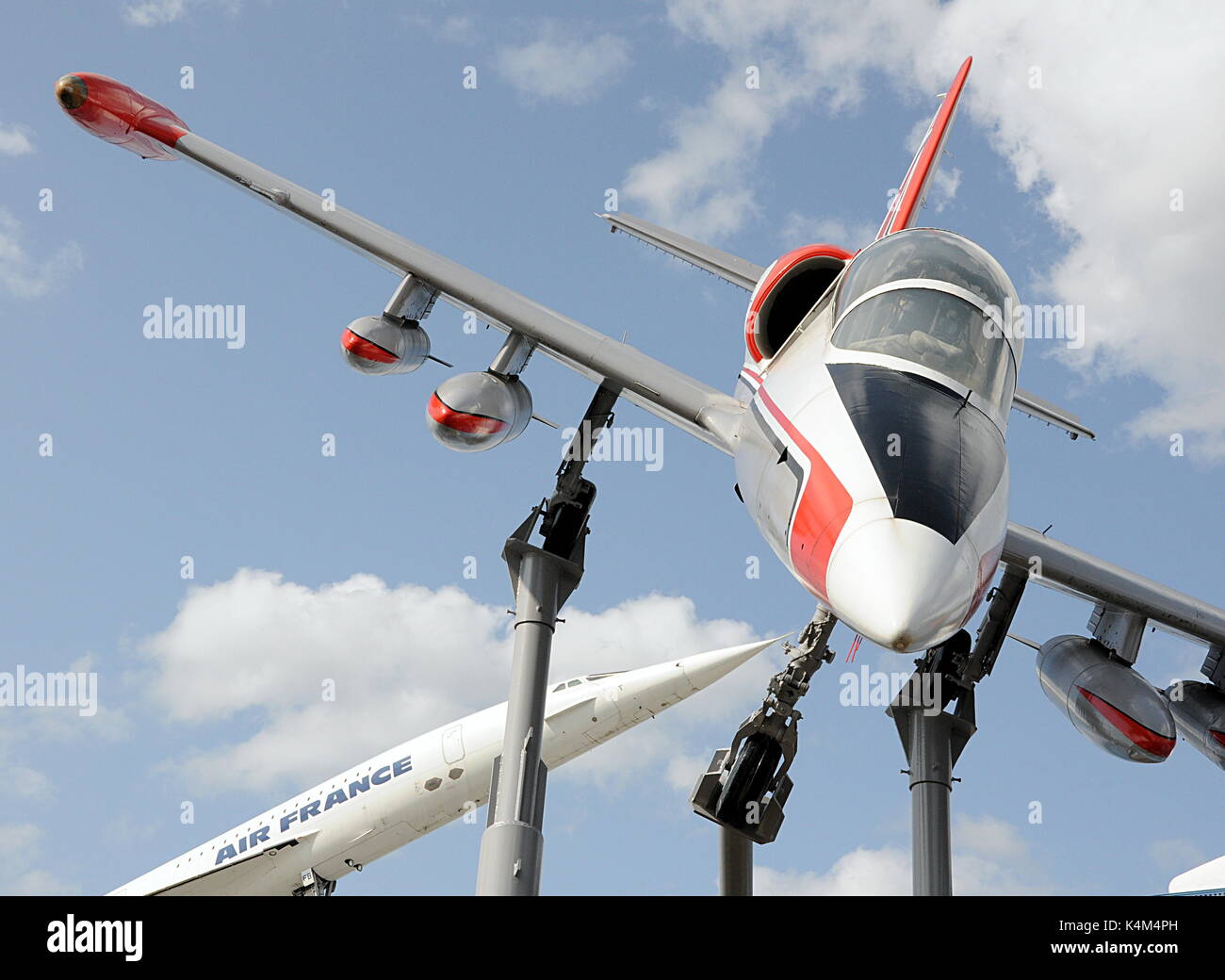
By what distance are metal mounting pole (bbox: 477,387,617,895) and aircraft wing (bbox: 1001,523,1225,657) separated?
4.38 m

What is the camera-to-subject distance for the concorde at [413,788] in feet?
97.5

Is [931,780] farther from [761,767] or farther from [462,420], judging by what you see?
[462,420]

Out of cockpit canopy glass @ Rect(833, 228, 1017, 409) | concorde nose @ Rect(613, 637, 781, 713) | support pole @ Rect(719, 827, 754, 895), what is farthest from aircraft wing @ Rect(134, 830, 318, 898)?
cockpit canopy glass @ Rect(833, 228, 1017, 409)

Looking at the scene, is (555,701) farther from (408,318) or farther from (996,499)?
(996,499)

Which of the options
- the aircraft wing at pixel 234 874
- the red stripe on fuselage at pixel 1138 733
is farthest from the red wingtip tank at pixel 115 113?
the aircraft wing at pixel 234 874

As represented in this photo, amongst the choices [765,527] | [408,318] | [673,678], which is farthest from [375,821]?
[765,527]

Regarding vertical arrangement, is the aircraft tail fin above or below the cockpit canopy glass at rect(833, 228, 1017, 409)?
above

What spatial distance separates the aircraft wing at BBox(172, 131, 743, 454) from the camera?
1062 centimetres

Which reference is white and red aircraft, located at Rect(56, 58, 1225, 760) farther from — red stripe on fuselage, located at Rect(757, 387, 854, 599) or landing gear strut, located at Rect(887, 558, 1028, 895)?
landing gear strut, located at Rect(887, 558, 1028, 895)

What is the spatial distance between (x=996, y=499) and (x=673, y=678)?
75.4 ft

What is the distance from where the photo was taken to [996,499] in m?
7.16

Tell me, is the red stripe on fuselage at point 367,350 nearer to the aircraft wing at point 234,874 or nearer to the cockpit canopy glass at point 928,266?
the cockpit canopy glass at point 928,266
